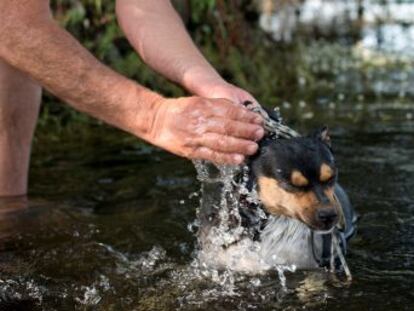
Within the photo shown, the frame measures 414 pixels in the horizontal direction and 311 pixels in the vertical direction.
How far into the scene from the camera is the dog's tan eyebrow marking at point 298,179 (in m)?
3.37

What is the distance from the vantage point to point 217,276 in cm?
375

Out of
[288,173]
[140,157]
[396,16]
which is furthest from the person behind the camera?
[396,16]

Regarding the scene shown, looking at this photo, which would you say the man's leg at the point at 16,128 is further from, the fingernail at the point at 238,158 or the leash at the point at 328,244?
the fingernail at the point at 238,158

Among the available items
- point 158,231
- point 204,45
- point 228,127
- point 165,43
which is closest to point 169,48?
point 165,43

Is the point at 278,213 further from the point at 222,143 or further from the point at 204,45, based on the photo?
the point at 204,45

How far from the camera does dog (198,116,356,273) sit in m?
3.38

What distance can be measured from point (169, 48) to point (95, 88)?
81cm

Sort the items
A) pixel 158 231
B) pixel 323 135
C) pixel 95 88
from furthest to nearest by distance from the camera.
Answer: pixel 158 231 < pixel 323 135 < pixel 95 88

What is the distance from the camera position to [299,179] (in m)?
3.37

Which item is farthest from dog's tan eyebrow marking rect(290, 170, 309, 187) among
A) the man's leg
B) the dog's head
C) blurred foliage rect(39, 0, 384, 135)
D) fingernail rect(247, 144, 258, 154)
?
blurred foliage rect(39, 0, 384, 135)

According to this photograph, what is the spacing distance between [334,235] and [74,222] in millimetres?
1603

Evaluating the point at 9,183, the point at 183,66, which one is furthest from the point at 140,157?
the point at 183,66

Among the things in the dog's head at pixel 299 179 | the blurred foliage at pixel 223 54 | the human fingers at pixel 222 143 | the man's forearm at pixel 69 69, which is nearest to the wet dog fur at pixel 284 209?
the dog's head at pixel 299 179

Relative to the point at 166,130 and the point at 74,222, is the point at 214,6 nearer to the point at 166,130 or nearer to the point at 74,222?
the point at 74,222
